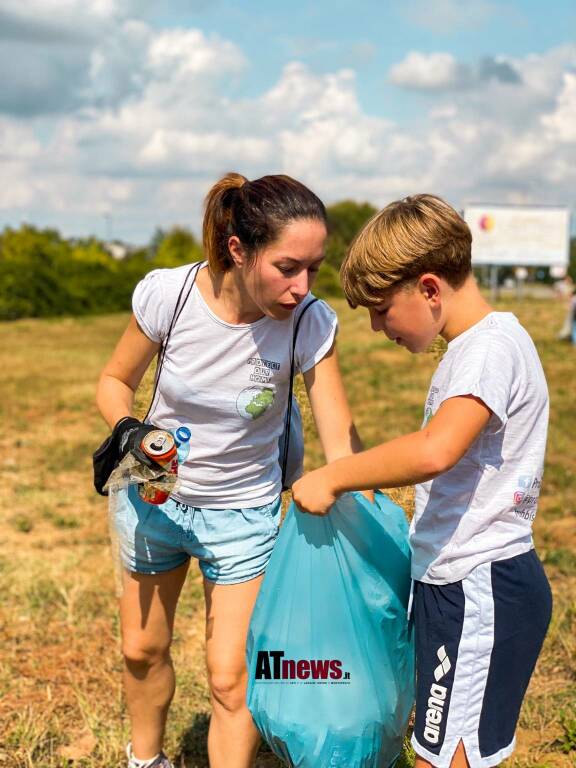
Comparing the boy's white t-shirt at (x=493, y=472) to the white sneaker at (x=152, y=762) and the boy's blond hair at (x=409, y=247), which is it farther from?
the white sneaker at (x=152, y=762)

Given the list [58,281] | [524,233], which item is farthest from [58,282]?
[524,233]

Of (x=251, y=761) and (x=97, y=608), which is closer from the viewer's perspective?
(x=251, y=761)

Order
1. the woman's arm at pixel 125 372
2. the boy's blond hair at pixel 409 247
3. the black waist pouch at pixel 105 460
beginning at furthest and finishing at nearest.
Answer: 1. the woman's arm at pixel 125 372
2. the black waist pouch at pixel 105 460
3. the boy's blond hair at pixel 409 247

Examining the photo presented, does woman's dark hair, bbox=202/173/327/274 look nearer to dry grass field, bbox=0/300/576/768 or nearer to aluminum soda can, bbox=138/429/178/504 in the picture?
aluminum soda can, bbox=138/429/178/504

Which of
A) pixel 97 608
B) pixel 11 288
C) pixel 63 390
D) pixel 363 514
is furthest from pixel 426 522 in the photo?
pixel 11 288

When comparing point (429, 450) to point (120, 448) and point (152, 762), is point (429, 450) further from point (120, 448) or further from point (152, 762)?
point (152, 762)

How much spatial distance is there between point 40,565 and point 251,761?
2.84 m

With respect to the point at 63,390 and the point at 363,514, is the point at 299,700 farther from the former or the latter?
the point at 63,390

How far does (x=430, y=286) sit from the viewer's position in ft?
6.28

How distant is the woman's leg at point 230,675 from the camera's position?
2375 mm

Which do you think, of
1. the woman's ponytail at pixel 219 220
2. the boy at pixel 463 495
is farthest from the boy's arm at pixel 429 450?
the woman's ponytail at pixel 219 220

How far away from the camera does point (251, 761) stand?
8.05ft

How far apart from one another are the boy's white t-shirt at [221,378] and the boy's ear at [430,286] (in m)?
0.54

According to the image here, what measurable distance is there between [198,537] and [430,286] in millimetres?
1006
